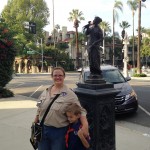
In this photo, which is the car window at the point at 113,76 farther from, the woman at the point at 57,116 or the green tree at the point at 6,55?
the woman at the point at 57,116

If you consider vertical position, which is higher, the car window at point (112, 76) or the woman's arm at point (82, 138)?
the car window at point (112, 76)

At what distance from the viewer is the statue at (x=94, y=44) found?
5.88 meters

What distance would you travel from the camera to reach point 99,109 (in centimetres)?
554

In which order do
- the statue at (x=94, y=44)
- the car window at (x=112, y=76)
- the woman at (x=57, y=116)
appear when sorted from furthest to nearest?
the car window at (x=112, y=76), the statue at (x=94, y=44), the woman at (x=57, y=116)

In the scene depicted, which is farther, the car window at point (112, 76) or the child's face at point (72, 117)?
the car window at point (112, 76)

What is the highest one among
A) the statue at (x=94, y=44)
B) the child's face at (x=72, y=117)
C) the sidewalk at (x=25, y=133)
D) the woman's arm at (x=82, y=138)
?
the statue at (x=94, y=44)

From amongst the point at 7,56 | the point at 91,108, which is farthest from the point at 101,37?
the point at 7,56

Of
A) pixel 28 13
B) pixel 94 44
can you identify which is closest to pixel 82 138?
pixel 94 44

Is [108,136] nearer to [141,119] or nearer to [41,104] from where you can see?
[41,104]

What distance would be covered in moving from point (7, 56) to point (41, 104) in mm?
11613

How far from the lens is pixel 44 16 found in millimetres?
73625

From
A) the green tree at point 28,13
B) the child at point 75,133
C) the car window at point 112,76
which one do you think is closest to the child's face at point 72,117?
the child at point 75,133

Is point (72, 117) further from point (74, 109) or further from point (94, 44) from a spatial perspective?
point (94, 44)

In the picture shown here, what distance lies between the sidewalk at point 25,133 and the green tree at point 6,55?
406cm
